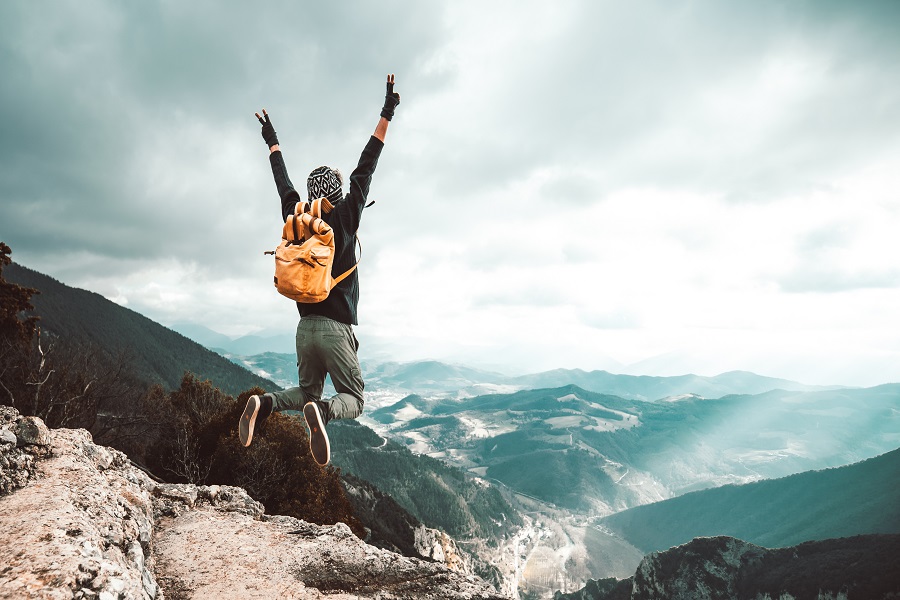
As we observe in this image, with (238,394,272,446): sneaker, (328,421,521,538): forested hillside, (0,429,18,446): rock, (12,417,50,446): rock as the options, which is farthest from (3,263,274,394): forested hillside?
(238,394,272,446): sneaker

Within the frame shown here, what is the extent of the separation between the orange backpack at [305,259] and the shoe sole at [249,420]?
1528 mm

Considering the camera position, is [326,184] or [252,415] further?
[326,184]

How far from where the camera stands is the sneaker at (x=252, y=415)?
545 centimetres

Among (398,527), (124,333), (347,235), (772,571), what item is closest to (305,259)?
(347,235)

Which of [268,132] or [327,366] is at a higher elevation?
[268,132]

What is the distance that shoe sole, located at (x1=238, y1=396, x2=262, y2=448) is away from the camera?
543cm

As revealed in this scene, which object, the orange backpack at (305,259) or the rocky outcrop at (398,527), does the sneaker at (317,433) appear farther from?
the rocky outcrop at (398,527)

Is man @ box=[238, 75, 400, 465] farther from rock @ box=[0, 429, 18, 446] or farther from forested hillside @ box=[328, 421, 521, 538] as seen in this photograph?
forested hillside @ box=[328, 421, 521, 538]

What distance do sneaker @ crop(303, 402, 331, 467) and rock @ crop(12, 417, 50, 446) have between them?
6.49m

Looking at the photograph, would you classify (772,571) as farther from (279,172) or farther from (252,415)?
(279,172)

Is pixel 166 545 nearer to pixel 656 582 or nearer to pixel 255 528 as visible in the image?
pixel 255 528

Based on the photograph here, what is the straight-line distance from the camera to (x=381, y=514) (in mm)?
72062

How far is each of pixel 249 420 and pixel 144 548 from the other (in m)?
3.63

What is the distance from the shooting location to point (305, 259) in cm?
519
